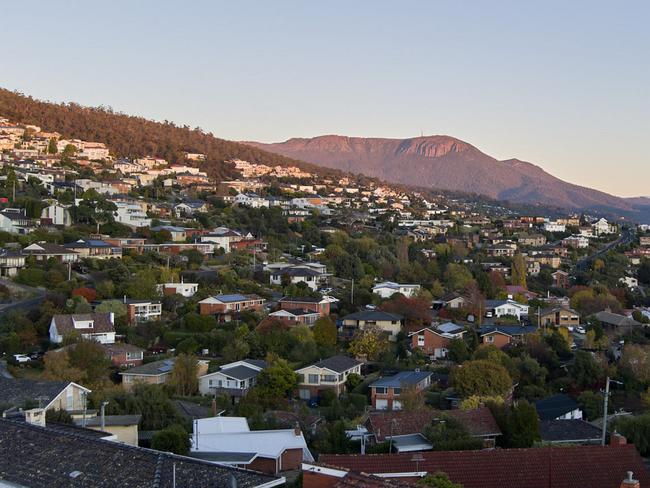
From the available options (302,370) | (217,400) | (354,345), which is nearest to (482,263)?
(354,345)

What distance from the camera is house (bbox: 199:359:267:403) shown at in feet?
71.7

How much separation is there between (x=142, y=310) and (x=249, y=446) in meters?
15.9

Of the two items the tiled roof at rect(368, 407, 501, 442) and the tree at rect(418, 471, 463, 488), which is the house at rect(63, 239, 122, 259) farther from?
the tree at rect(418, 471, 463, 488)

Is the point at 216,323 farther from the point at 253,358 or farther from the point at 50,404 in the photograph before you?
the point at 50,404

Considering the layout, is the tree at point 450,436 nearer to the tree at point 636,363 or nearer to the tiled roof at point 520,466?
the tiled roof at point 520,466

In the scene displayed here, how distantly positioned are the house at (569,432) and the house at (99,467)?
949 cm

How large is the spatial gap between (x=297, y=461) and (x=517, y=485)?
3739 millimetres

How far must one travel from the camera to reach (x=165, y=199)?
5294 centimetres

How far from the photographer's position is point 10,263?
103 feet

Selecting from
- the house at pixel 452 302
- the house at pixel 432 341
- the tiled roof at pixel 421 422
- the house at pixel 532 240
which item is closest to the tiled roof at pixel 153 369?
the house at pixel 432 341

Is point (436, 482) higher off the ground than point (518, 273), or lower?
higher

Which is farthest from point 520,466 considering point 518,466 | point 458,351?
point 458,351

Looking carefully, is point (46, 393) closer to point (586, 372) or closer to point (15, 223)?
point (586, 372)

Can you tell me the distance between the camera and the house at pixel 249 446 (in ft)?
41.1
